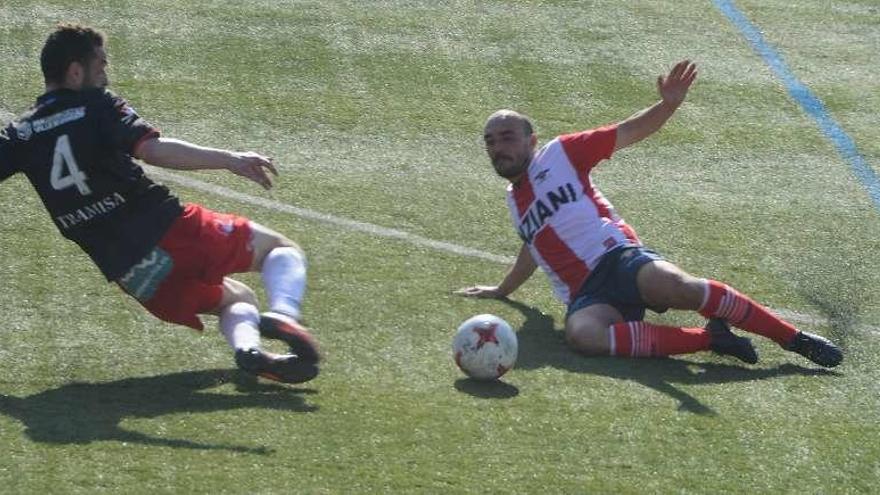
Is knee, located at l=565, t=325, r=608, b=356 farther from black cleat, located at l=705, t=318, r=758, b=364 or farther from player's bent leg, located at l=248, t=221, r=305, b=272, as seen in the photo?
player's bent leg, located at l=248, t=221, r=305, b=272

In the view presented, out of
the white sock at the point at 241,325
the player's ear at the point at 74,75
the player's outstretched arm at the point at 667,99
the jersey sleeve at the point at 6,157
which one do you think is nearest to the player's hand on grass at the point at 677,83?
the player's outstretched arm at the point at 667,99

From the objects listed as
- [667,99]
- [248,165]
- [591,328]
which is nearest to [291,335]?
[248,165]

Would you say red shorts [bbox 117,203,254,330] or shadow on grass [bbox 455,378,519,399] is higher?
red shorts [bbox 117,203,254,330]

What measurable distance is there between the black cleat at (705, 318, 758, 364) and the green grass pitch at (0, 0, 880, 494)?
92 millimetres

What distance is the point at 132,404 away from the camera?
21.3 ft

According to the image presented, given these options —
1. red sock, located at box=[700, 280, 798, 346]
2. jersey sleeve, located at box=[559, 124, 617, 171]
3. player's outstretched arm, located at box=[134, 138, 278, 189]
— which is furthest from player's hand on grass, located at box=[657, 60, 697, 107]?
player's outstretched arm, located at box=[134, 138, 278, 189]

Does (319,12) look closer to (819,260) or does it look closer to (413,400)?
(819,260)

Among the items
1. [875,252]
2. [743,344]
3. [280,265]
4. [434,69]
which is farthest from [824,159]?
[280,265]

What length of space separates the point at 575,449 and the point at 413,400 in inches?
31.4

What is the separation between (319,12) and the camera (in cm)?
1238

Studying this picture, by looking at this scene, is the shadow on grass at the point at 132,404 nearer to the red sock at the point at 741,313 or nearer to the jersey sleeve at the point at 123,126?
the jersey sleeve at the point at 123,126

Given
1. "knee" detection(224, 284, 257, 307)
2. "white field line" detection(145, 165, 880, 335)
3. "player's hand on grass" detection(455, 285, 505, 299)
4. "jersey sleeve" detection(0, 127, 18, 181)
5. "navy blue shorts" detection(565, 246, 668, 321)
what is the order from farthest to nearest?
"white field line" detection(145, 165, 880, 335) → "player's hand on grass" detection(455, 285, 505, 299) → "navy blue shorts" detection(565, 246, 668, 321) → "knee" detection(224, 284, 257, 307) → "jersey sleeve" detection(0, 127, 18, 181)

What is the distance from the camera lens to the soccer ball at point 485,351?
6848 millimetres

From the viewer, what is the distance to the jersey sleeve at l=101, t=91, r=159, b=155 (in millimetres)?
6598
